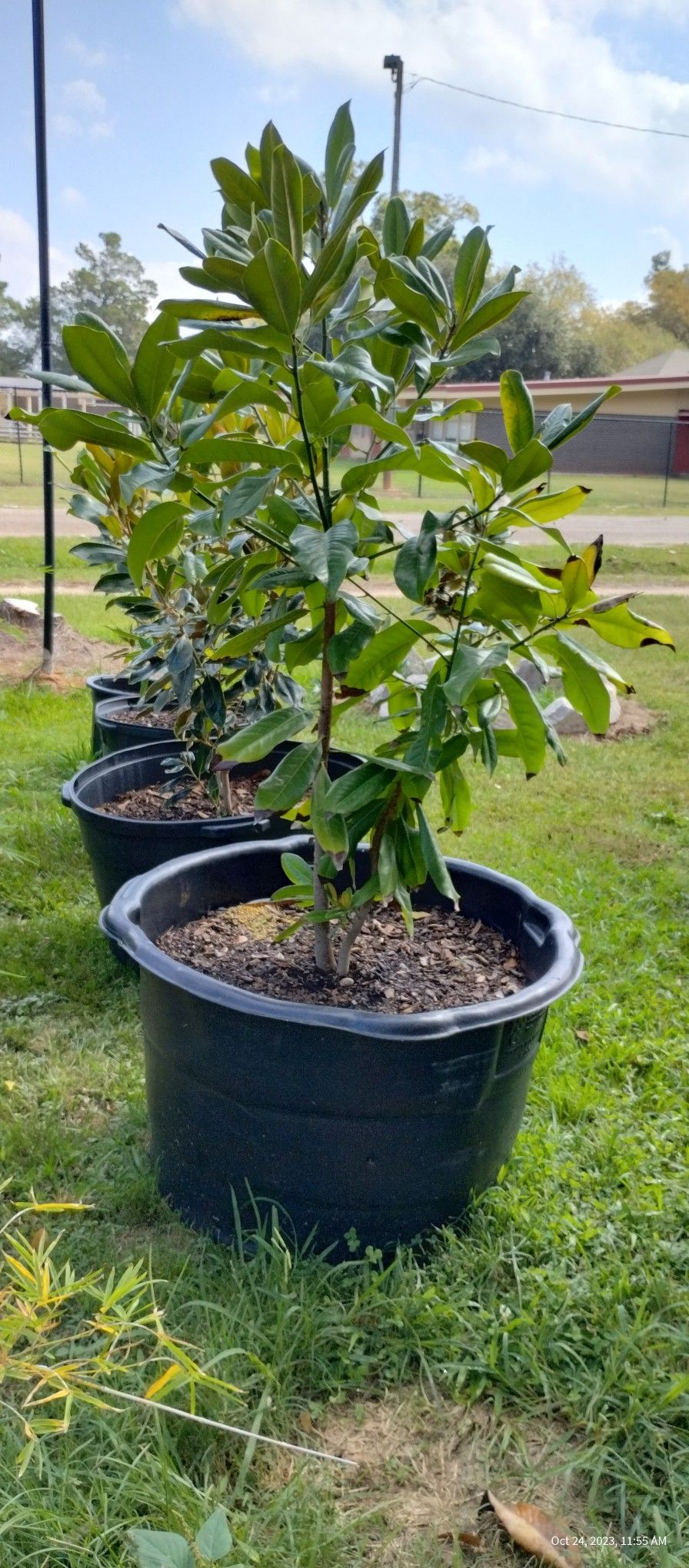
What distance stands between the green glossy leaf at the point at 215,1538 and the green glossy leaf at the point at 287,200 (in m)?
1.35

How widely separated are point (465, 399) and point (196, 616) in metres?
1.31

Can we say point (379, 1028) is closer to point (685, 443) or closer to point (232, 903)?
point (232, 903)

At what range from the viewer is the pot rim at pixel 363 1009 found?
4.91 feet

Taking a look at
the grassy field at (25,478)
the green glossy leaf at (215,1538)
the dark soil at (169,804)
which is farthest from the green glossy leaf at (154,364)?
the grassy field at (25,478)

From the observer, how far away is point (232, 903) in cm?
219

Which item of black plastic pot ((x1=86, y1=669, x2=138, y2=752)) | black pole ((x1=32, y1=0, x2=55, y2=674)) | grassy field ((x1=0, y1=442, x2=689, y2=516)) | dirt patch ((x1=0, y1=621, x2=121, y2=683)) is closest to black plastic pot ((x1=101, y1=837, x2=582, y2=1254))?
black plastic pot ((x1=86, y1=669, x2=138, y2=752))

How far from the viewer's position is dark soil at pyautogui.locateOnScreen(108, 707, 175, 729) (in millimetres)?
3613

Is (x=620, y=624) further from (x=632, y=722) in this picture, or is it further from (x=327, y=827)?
(x=632, y=722)

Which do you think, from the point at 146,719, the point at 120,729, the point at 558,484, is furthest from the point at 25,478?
the point at 120,729

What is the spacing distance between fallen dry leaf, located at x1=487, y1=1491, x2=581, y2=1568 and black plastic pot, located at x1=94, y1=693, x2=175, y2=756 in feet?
8.03

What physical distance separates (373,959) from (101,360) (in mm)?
1092

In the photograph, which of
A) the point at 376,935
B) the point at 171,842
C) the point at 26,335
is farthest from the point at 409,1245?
the point at 26,335

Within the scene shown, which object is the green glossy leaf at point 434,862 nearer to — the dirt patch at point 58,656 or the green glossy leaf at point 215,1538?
the green glossy leaf at point 215,1538

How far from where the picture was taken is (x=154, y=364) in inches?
57.1
